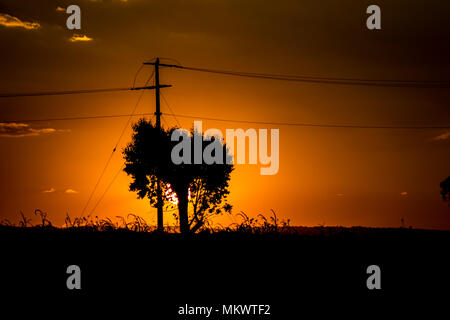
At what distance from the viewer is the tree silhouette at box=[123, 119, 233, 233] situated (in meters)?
48.0

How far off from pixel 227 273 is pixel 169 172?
36583 mm

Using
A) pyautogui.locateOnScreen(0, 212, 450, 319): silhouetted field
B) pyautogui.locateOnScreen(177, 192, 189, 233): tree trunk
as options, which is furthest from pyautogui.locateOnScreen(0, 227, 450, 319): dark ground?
pyautogui.locateOnScreen(177, 192, 189, 233): tree trunk

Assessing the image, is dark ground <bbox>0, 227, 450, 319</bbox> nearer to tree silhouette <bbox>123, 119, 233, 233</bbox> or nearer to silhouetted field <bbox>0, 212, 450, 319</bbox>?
silhouetted field <bbox>0, 212, 450, 319</bbox>

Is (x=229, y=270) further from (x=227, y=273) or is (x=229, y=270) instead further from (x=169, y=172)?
(x=169, y=172)

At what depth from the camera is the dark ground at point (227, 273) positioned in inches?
468

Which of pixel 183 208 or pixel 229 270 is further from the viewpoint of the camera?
pixel 183 208

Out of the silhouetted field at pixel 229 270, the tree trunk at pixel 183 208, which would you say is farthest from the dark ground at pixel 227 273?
the tree trunk at pixel 183 208

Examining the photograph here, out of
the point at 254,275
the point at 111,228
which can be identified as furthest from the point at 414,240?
the point at 111,228

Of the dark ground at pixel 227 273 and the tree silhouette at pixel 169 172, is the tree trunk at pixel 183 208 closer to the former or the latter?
the tree silhouette at pixel 169 172

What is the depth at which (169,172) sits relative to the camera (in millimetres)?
48719

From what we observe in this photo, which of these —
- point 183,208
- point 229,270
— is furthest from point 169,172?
point 229,270

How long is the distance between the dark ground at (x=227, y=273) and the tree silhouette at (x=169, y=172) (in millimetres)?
33466

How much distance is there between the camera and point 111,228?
52.2 ft
